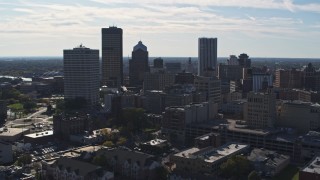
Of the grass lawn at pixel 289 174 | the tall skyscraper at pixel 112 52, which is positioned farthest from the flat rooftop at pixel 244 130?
the tall skyscraper at pixel 112 52

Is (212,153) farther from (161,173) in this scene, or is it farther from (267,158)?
(161,173)

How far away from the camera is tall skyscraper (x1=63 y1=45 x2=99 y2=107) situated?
110000mm

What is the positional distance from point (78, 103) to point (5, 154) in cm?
4383

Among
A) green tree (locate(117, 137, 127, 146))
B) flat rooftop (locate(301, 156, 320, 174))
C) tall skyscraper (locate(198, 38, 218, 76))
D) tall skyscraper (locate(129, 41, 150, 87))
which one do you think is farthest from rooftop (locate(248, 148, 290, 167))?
tall skyscraper (locate(198, 38, 218, 76))

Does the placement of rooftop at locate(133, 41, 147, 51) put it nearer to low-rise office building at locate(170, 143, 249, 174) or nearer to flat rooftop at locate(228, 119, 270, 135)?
flat rooftop at locate(228, 119, 270, 135)

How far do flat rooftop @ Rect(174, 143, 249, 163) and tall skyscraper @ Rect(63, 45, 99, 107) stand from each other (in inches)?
2254

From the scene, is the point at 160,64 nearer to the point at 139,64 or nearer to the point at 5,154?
the point at 139,64

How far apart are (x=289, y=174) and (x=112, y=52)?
102200 mm

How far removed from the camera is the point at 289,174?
53.4 m

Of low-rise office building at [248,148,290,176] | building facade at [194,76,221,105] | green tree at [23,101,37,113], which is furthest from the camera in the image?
green tree at [23,101,37,113]

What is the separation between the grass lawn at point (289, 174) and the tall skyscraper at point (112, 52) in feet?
318

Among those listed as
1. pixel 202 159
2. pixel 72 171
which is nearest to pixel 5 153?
pixel 72 171

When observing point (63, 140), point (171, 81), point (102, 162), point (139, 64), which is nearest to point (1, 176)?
point (102, 162)

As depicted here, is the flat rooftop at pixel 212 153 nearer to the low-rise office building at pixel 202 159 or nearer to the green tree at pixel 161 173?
the low-rise office building at pixel 202 159
